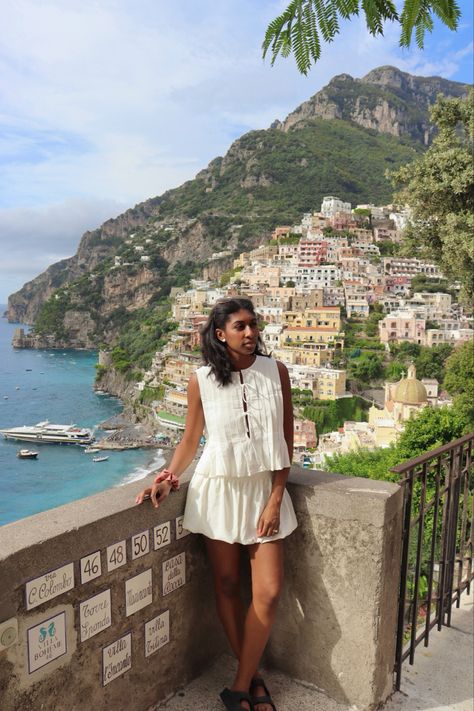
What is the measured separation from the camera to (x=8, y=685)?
131cm

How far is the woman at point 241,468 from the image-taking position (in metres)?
1.72

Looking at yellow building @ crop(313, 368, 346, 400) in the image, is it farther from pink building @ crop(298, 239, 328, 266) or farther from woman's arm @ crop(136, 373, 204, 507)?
woman's arm @ crop(136, 373, 204, 507)

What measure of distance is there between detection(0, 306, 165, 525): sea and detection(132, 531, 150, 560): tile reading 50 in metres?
18.9

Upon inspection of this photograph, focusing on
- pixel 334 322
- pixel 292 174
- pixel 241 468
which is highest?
pixel 292 174

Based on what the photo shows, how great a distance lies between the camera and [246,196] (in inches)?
3971

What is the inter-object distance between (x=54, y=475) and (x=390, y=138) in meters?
103

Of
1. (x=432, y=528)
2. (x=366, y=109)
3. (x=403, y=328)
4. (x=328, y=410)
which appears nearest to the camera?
(x=432, y=528)

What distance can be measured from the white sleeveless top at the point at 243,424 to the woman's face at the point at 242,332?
0.07m

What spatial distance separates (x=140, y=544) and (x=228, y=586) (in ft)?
1.11

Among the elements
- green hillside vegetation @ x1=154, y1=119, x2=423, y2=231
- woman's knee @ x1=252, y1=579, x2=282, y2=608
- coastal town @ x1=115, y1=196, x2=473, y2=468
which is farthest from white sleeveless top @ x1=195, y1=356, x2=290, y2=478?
green hillside vegetation @ x1=154, y1=119, x2=423, y2=231

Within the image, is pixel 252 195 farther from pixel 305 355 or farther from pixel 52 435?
pixel 52 435

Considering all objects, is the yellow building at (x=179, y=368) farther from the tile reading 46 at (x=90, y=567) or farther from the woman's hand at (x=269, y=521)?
the tile reading 46 at (x=90, y=567)

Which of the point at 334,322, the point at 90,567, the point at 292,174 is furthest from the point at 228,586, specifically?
the point at 292,174

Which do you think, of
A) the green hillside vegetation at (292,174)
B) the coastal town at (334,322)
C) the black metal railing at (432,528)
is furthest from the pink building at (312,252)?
the black metal railing at (432,528)
